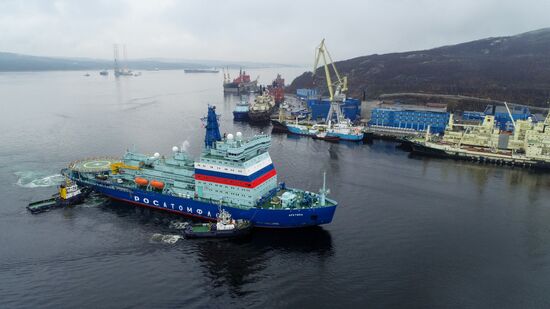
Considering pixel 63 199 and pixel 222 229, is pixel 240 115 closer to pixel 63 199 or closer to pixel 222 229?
pixel 63 199

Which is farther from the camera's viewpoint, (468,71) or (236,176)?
(468,71)

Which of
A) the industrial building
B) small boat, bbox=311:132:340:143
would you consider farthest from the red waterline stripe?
the industrial building

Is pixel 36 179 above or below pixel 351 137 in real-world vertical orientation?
below

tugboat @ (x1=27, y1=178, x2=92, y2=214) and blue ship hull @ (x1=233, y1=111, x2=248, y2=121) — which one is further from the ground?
blue ship hull @ (x1=233, y1=111, x2=248, y2=121)

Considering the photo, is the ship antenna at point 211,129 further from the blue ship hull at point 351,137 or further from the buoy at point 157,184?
the blue ship hull at point 351,137

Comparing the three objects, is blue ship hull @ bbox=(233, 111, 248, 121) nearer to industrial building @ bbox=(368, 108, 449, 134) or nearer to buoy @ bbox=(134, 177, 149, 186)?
industrial building @ bbox=(368, 108, 449, 134)

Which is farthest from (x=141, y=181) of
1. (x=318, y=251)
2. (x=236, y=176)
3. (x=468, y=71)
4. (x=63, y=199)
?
(x=468, y=71)

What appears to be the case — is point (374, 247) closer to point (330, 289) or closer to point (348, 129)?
point (330, 289)
